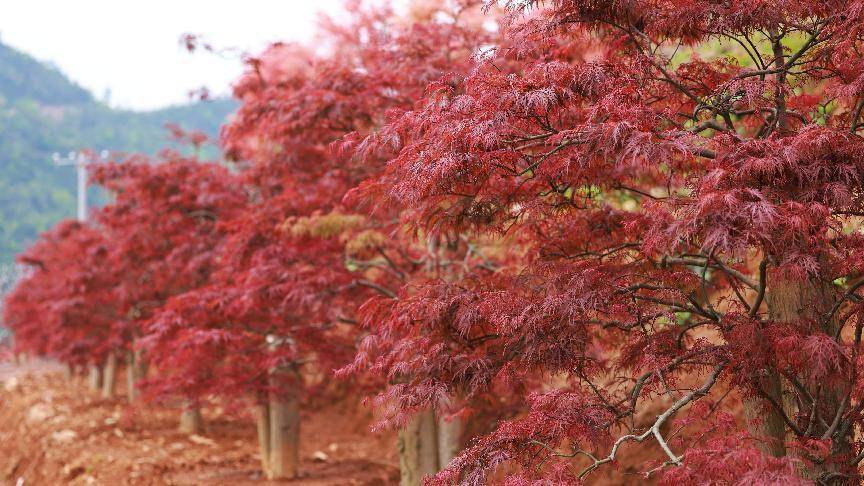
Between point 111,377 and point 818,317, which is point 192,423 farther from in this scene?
point 818,317

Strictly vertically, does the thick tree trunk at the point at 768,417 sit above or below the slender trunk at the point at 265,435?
below

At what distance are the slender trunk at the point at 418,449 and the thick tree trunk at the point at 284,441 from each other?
1.76 meters

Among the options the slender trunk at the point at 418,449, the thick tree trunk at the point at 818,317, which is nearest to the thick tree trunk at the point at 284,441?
the slender trunk at the point at 418,449

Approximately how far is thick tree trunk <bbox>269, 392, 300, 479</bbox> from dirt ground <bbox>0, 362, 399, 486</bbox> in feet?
0.53

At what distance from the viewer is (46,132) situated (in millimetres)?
52812

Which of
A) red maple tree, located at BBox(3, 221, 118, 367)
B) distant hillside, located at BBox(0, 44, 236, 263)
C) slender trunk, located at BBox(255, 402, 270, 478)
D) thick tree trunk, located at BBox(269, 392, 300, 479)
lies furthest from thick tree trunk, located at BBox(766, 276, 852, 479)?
distant hillside, located at BBox(0, 44, 236, 263)

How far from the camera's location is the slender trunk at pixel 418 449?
6.43 m

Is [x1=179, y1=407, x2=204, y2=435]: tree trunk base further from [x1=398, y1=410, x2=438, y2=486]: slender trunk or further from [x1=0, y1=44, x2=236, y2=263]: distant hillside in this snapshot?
[x1=0, y1=44, x2=236, y2=263]: distant hillside

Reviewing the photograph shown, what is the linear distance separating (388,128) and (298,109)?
202 cm

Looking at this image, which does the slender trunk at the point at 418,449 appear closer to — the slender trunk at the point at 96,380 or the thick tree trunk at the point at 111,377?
the thick tree trunk at the point at 111,377

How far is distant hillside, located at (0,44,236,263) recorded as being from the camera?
4712cm

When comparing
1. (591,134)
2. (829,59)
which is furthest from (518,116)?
(829,59)

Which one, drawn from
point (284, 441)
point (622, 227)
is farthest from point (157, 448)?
point (622, 227)

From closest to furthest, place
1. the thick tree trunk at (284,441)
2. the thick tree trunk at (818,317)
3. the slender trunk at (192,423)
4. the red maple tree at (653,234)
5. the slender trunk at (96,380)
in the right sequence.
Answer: the red maple tree at (653,234)
the thick tree trunk at (818,317)
the thick tree trunk at (284,441)
the slender trunk at (192,423)
the slender trunk at (96,380)
